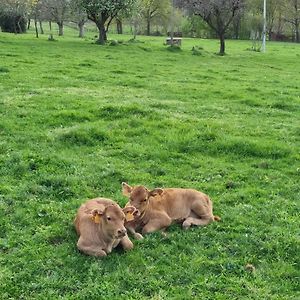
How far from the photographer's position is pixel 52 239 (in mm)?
7840

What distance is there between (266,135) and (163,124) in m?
2.81

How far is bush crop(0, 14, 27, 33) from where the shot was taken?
60.8m

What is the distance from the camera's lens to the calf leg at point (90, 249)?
723 cm

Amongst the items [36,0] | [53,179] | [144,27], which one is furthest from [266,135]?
[144,27]

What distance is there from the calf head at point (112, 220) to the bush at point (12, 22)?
57088 mm

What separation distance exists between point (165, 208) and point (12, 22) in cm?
5846

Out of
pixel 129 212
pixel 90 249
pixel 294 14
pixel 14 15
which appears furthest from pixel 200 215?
pixel 294 14

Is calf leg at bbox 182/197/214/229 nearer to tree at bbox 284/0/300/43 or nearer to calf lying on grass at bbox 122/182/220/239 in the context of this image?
calf lying on grass at bbox 122/182/220/239

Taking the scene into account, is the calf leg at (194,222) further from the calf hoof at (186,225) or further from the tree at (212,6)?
the tree at (212,6)

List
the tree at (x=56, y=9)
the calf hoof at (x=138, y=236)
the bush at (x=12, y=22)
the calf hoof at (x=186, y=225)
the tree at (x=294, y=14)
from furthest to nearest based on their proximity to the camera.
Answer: the tree at (x=294, y=14) < the tree at (x=56, y=9) < the bush at (x=12, y=22) < the calf hoof at (x=186, y=225) < the calf hoof at (x=138, y=236)

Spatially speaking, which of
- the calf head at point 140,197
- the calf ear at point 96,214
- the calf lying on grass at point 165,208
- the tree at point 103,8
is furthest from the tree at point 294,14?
the calf ear at point 96,214

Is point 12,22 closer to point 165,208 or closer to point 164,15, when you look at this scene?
point 164,15

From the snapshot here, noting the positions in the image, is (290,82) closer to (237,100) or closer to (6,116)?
(237,100)

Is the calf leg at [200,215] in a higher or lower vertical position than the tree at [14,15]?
lower
